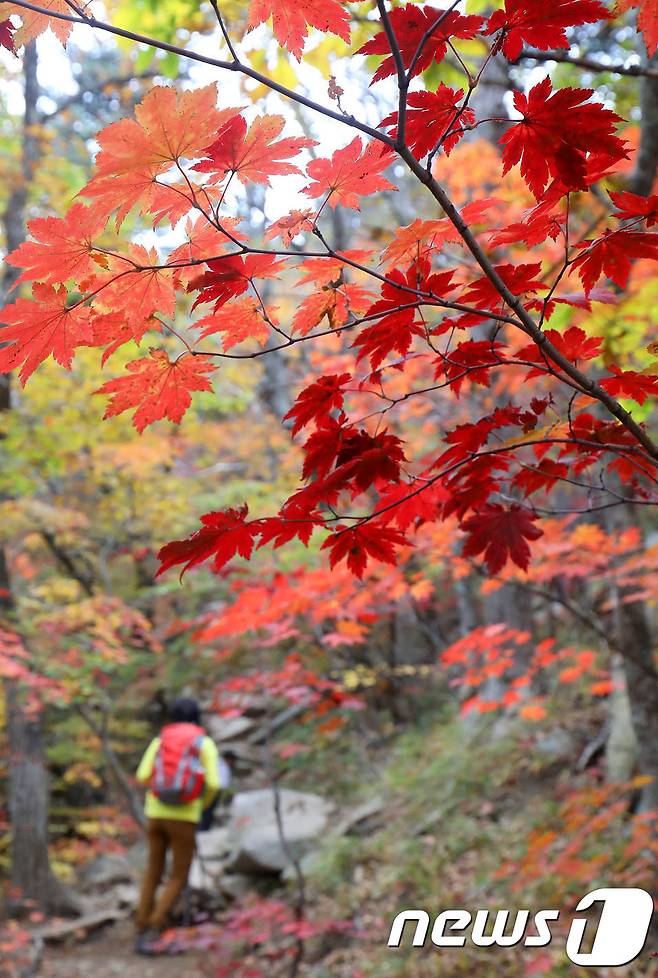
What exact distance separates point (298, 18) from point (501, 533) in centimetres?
116

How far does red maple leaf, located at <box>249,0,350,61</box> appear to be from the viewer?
1.20 metres

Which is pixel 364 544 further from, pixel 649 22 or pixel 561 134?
pixel 649 22

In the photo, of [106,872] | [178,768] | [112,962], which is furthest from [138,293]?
[106,872]

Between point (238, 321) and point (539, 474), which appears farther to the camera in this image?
point (539, 474)

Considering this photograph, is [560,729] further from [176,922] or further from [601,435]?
[601,435]

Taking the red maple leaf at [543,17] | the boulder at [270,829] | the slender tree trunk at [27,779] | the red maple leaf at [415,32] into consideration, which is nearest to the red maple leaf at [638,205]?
the red maple leaf at [543,17]

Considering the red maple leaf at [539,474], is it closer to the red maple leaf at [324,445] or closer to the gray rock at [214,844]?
the red maple leaf at [324,445]

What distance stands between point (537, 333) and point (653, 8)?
0.77m

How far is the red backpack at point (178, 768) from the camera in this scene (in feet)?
17.4

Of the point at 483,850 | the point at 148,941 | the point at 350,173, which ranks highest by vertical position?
the point at 350,173

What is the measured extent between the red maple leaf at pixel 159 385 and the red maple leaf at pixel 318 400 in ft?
0.61

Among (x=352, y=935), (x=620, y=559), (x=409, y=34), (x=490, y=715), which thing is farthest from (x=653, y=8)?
(x=490, y=715)

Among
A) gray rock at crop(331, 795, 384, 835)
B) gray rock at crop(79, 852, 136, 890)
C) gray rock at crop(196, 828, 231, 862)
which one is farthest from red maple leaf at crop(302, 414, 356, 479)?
gray rock at crop(79, 852, 136, 890)

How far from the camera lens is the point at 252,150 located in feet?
3.90
